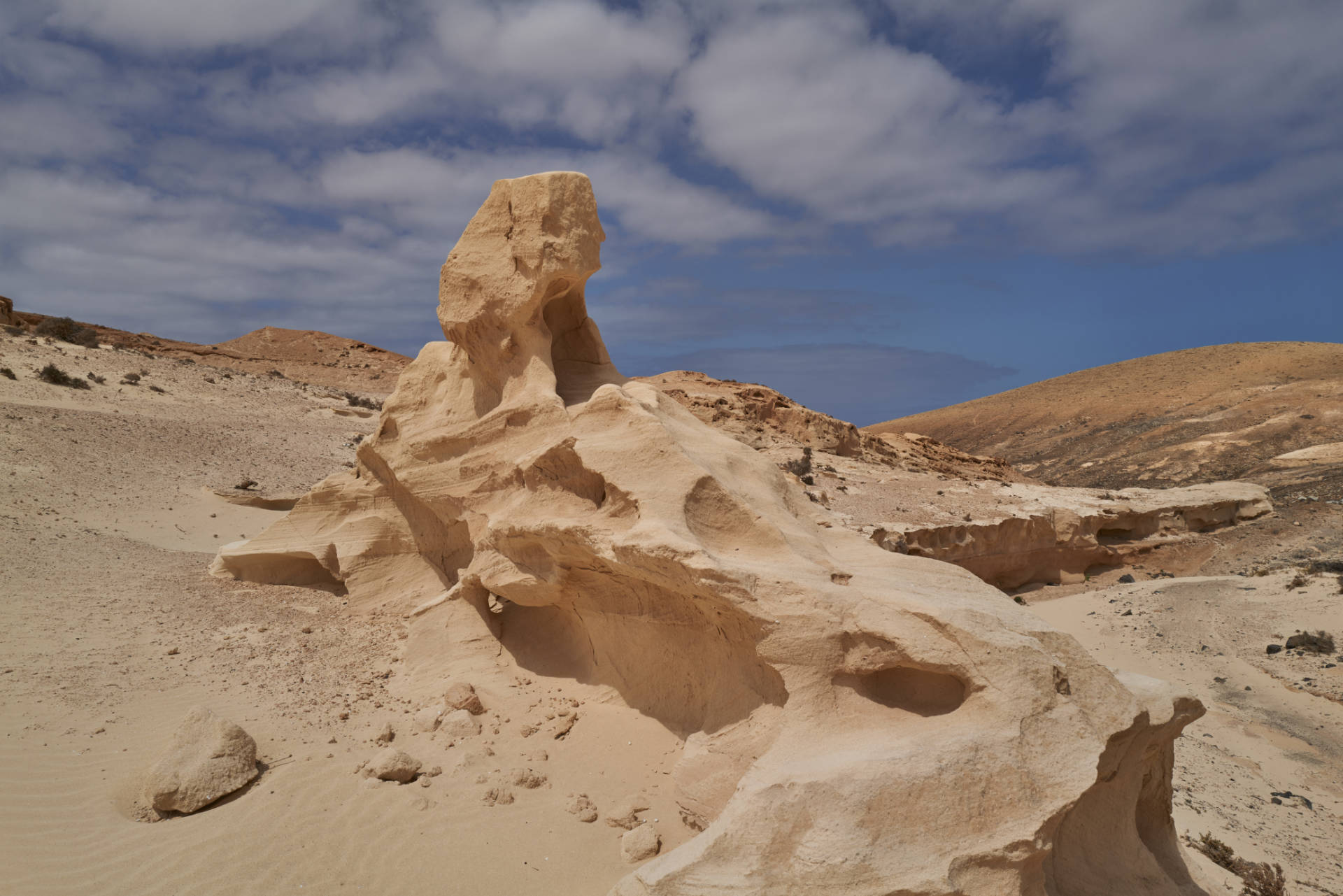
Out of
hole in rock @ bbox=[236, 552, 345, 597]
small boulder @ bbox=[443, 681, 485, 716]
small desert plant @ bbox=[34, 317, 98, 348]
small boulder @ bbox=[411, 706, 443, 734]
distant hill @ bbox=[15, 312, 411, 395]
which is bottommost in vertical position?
small boulder @ bbox=[411, 706, 443, 734]

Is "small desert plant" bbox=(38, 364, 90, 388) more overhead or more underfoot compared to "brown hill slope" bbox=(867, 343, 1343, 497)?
more underfoot

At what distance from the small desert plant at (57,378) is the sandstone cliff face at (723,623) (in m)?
14.5

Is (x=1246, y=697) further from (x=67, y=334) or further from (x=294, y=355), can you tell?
(x=294, y=355)

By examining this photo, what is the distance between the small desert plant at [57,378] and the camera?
1873 cm

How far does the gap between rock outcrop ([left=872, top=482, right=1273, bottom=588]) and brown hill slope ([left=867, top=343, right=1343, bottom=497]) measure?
391 centimetres

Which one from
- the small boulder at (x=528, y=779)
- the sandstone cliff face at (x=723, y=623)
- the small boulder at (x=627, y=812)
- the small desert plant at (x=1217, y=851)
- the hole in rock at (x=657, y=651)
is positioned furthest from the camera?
the small desert plant at (x=1217, y=851)

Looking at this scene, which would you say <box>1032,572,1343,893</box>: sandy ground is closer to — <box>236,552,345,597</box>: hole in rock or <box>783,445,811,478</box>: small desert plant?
<box>783,445,811,478</box>: small desert plant

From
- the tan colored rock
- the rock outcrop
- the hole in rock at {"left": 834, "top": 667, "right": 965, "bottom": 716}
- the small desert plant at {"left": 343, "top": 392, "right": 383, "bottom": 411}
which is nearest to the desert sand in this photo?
the hole in rock at {"left": 834, "top": 667, "right": 965, "bottom": 716}

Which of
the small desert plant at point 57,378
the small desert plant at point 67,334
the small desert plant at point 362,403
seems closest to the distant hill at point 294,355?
the small desert plant at point 67,334

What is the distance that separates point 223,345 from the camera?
152ft

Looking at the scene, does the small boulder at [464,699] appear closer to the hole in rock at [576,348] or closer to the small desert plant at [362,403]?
the hole in rock at [576,348]

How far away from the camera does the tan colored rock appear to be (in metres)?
4.92

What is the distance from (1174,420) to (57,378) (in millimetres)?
41800

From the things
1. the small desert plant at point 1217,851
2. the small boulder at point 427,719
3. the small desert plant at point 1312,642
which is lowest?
the small desert plant at point 1217,851
